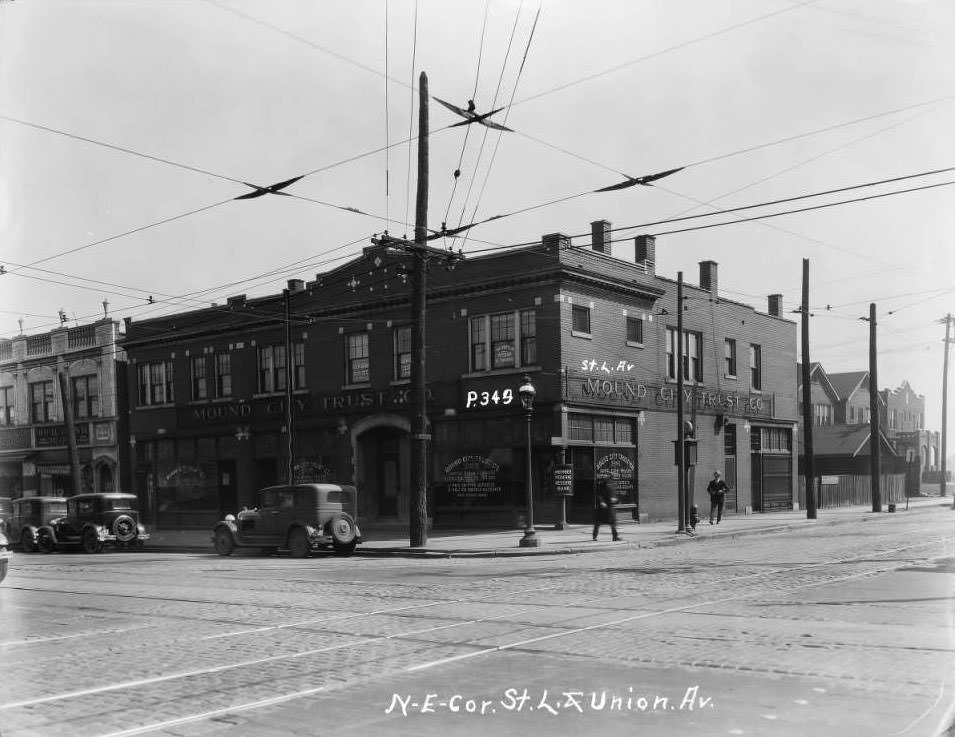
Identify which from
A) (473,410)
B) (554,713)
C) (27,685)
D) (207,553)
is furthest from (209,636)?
(473,410)

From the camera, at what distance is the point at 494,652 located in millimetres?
9203

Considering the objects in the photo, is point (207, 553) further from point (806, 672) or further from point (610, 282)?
point (806, 672)

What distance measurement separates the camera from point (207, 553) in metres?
27.3

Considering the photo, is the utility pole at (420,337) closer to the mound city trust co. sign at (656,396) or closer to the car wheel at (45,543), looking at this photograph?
the mound city trust co. sign at (656,396)

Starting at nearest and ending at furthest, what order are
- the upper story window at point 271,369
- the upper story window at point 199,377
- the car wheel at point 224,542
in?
1. the car wheel at point 224,542
2. the upper story window at point 271,369
3. the upper story window at point 199,377

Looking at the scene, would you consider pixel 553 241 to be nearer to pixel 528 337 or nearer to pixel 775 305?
pixel 528 337

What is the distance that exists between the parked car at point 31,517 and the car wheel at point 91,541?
1841mm

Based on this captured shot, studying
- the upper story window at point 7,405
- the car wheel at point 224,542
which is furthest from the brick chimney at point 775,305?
the upper story window at point 7,405

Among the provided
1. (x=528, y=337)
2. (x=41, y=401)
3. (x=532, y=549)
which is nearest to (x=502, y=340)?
(x=528, y=337)

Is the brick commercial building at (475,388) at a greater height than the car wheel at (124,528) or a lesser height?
greater

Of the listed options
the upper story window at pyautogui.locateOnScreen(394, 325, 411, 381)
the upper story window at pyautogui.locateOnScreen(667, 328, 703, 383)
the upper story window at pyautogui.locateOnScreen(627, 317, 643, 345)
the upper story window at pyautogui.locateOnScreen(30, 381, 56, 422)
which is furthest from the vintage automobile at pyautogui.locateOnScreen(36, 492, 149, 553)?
the upper story window at pyautogui.locateOnScreen(667, 328, 703, 383)

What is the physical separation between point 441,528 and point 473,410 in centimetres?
403

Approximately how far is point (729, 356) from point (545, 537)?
15207mm

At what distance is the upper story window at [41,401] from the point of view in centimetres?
4584
